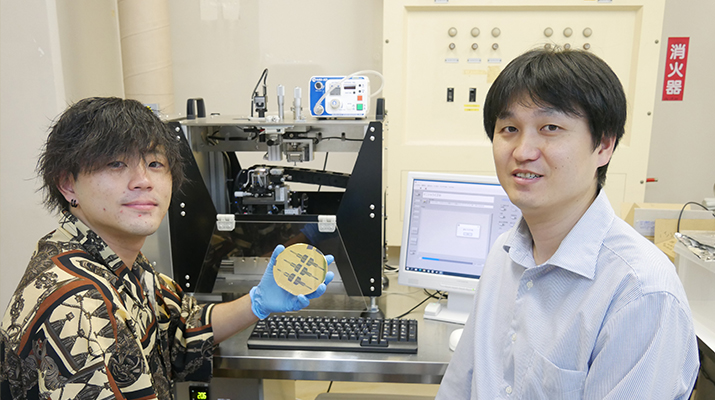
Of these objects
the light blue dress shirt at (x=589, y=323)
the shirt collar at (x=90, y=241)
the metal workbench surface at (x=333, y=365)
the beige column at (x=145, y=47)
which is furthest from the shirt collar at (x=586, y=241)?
Result: the beige column at (x=145, y=47)

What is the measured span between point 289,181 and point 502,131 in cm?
93

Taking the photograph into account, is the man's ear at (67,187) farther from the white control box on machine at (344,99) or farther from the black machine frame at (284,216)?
the white control box on machine at (344,99)

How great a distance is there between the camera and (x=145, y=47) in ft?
9.19

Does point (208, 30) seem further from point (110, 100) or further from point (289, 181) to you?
point (110, 100)

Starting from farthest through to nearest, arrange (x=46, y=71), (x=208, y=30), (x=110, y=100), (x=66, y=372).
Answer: (x=208, y=30) → (x=46, y=71) → (x=110, y=100) → (x=66, y=372)

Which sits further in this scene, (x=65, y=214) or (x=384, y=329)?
(x=384, y=329)

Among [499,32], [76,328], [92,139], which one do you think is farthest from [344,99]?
[499,32]

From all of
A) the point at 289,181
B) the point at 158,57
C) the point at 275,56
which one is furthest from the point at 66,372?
the point at 275,56

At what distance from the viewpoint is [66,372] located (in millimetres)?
993

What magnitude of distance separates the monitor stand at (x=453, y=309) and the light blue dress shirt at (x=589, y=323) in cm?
51

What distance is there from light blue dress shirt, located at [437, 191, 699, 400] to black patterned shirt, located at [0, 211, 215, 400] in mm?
745

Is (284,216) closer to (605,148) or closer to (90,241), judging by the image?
(90,241)

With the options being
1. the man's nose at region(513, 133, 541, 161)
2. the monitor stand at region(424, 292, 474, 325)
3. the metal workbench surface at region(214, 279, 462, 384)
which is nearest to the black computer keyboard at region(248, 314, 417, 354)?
the metal workbench surface at region(214, 279, 462, 384)

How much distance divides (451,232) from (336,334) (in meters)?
0.49
